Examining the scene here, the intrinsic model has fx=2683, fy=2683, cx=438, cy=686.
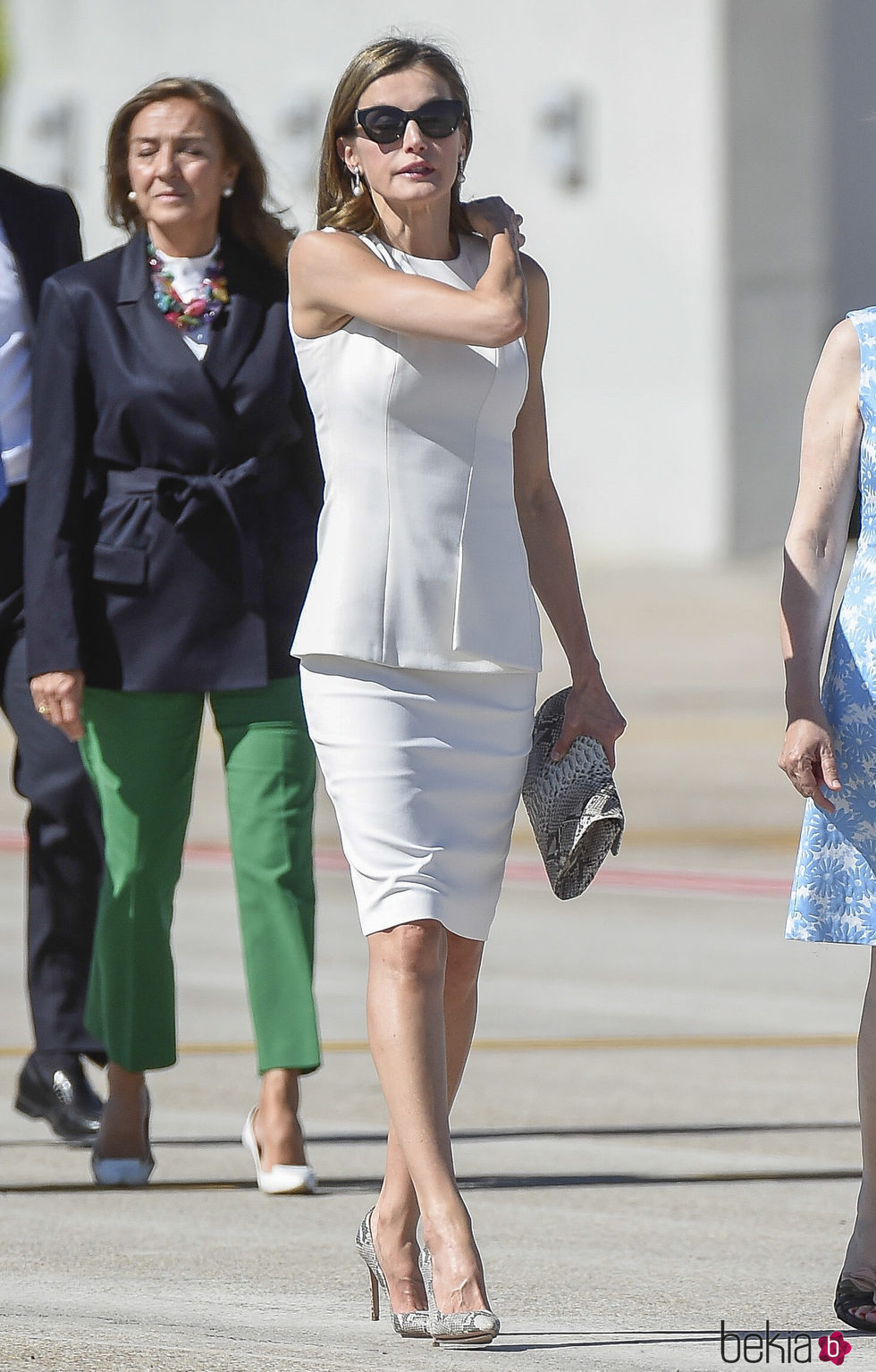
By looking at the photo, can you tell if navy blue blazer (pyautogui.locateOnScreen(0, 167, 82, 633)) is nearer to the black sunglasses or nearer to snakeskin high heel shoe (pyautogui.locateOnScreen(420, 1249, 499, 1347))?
the black sunglasses

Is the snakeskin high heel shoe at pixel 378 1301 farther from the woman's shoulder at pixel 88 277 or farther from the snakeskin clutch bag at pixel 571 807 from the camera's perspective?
the woman's shoulder at pixel 88 277

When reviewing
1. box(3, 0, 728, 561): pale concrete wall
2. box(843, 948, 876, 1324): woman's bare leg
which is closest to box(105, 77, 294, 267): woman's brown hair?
box(843, 948, 876, 1324): woman's bare leg

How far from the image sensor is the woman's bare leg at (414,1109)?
3824 mm

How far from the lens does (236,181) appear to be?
17.9 ft

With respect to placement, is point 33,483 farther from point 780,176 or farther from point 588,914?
point 780,176

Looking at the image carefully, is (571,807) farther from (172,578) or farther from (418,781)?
(172,578)

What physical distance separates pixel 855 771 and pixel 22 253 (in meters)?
2.52

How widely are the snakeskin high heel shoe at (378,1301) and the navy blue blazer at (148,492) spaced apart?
1.45 meters

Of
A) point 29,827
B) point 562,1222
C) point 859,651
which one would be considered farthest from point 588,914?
point 859,651

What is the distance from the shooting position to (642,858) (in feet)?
36.0

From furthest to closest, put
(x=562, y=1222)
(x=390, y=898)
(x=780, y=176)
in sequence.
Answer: (x=780, y=176)
(x=562, y=1222)
(x=390, y=898)

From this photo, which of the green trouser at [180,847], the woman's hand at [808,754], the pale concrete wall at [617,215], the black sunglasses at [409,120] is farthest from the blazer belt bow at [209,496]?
the pale concrete wall at [617,215]

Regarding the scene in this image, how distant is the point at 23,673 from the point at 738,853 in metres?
5.67

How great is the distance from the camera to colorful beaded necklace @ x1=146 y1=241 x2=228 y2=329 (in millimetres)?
5367
